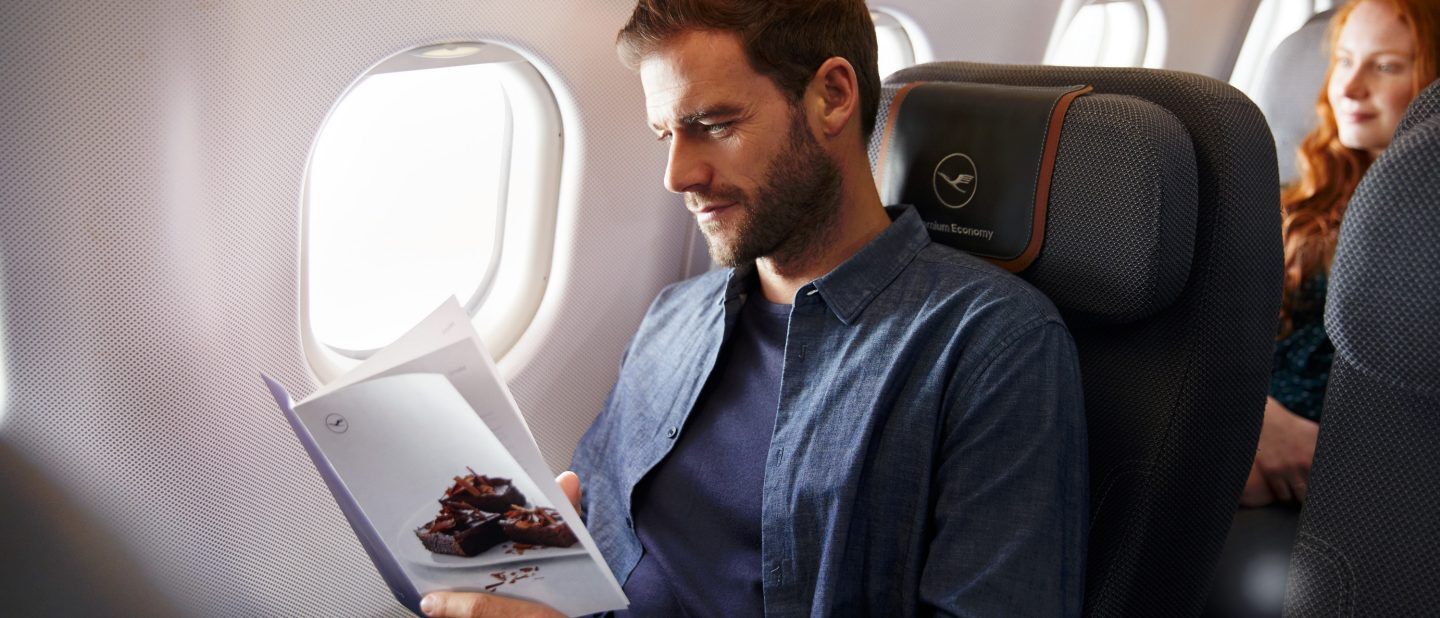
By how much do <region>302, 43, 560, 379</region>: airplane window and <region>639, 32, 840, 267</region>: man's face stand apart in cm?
46

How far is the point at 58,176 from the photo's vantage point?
136cm

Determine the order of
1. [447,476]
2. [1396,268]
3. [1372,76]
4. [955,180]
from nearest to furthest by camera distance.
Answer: [1396,268], [447,476], [955,180], [1372,76]

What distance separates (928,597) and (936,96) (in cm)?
74

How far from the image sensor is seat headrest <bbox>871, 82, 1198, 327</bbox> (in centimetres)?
132

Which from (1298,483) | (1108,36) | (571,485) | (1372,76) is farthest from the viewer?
(1108,36)

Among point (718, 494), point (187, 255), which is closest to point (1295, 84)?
point (718, 494)

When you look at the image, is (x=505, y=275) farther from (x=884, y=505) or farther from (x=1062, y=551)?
(x=1062, y=551)

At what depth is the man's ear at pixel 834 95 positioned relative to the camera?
1.53m

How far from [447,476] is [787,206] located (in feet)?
2.01

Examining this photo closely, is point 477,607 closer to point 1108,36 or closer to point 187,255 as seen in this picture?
point 187,255

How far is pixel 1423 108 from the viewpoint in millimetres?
1062

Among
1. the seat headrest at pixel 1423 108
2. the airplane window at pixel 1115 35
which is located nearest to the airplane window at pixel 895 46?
the airplane window at pixel 1115 35

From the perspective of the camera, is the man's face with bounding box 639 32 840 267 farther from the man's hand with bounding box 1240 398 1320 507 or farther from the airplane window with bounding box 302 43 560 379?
the man's hand with bounding box 1240 398 1320 507

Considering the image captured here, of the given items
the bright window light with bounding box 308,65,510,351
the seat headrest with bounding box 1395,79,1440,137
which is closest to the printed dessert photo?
the bright window light with bounding box 308,65,510,351
